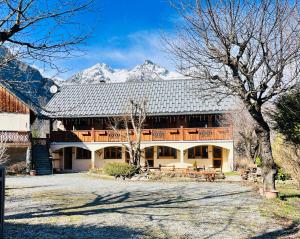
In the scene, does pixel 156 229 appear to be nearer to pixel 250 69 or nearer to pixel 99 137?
pixel 250 69

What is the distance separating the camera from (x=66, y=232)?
28.4 ft

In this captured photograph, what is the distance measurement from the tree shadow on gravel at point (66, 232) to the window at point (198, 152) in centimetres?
2211

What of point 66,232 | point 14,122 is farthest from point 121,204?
point 14,122

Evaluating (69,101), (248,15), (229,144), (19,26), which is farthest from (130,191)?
(69,101)

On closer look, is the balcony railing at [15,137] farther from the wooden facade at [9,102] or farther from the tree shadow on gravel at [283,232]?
the tree shadow on gravel at [283,232]

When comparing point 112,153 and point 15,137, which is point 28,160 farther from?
point 112,153

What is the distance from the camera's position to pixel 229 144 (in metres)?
28.4

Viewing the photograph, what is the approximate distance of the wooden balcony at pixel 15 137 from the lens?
26.7 meters

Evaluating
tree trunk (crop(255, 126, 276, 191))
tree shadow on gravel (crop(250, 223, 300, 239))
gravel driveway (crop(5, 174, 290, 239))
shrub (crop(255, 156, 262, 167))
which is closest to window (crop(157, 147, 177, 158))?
shrub (crop(255, 156, 262, 167))

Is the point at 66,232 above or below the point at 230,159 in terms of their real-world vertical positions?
below

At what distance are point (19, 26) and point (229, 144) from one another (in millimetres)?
22579

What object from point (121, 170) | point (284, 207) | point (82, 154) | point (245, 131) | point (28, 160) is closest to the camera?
point (284, 207)

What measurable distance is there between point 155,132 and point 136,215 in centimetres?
1901

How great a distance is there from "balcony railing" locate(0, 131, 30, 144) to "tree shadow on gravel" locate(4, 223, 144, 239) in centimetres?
1863
